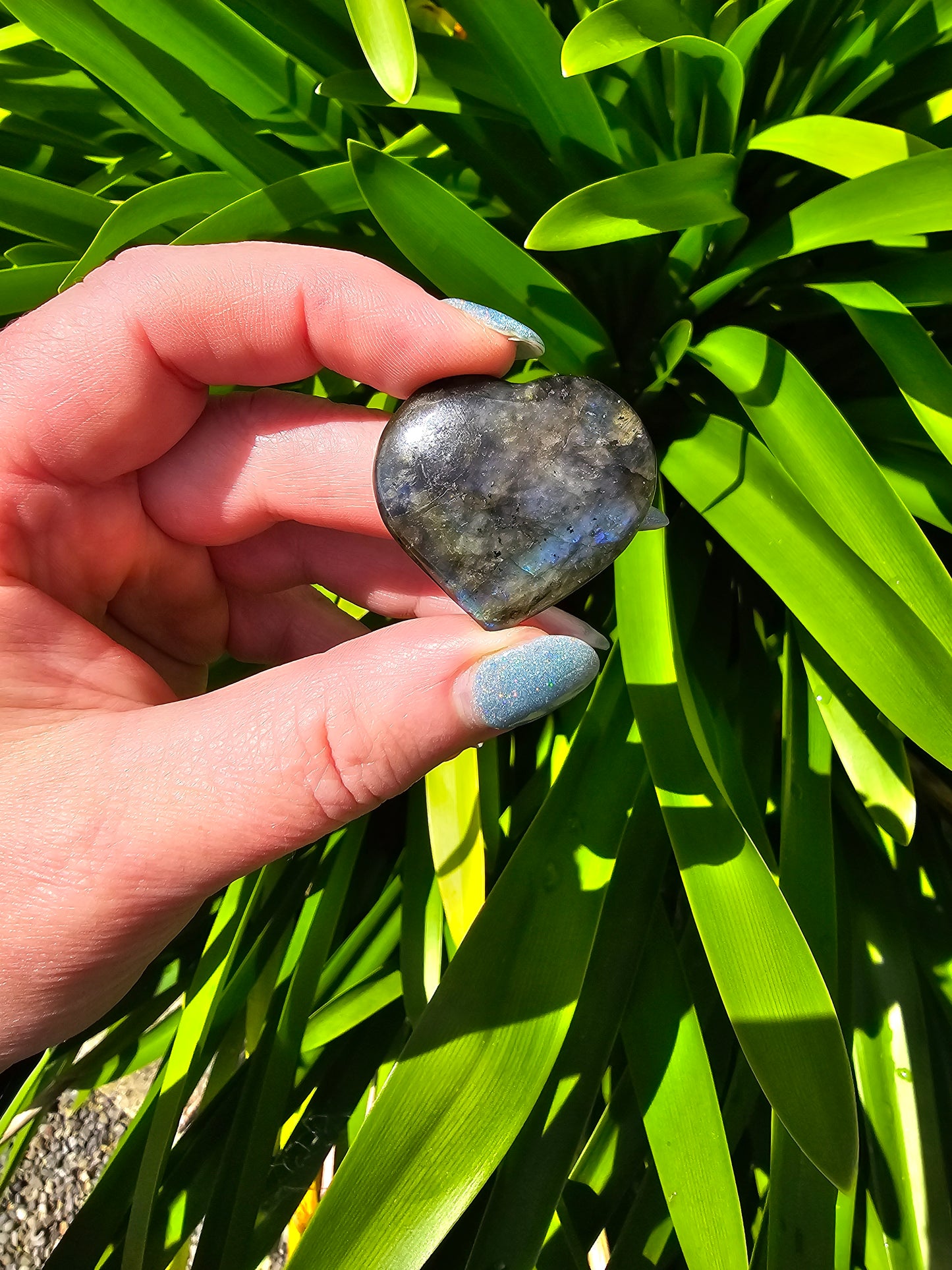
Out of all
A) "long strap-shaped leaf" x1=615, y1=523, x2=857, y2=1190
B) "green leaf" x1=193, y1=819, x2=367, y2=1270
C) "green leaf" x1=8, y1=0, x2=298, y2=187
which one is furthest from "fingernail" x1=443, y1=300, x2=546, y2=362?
"green leaf" x1=193, y1=819, x2=367, y2=1270

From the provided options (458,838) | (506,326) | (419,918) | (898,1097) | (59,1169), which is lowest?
(59,1169)

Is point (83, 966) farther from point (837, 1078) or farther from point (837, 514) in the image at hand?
point (837, 514)

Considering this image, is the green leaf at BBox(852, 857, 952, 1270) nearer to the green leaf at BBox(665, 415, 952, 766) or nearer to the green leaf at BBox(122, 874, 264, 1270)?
the green leaf at BBox(665, 415, 952, 766)

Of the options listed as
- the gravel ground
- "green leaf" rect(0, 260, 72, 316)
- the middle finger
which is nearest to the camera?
the middle finger

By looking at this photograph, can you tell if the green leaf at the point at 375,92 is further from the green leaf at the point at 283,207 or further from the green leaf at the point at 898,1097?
the green leaf at the point at 898,1097

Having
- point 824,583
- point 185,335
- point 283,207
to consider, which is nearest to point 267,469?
point 185,335

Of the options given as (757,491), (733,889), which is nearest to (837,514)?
(757,491)

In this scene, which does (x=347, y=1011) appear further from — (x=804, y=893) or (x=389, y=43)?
(x=389, y=43)
